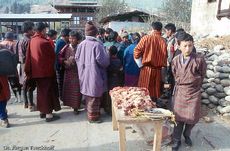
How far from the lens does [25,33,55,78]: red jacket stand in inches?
206

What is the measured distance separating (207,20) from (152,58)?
7.72 meters

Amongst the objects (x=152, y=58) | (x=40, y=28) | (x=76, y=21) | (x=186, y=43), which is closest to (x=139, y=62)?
(x=152, y=58)

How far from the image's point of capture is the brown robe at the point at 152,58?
525 cm

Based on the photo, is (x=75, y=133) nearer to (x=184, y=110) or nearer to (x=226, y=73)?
(x=184, y=110)

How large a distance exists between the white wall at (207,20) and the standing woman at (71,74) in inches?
255

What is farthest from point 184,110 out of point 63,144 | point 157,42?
point 63,144

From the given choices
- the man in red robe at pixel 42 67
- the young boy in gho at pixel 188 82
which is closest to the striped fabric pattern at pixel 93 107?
the man in red robe at pixel 42 67

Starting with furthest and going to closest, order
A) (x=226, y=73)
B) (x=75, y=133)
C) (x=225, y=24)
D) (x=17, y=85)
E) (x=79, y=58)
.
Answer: (x=225, y=24), (x=17, y=85), (x=226, y=73), (x=79, y=58), (x=75, y=133)

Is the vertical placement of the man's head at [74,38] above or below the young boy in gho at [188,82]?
above

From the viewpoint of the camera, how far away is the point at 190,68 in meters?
4.07

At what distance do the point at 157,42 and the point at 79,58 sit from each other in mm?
1499

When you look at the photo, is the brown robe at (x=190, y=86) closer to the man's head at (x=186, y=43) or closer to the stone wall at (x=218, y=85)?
the man's head at (x=186, y=43)

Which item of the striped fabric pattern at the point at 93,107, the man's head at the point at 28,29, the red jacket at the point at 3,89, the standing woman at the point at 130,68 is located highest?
the man's head at the point at 28,29

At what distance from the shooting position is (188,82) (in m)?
4.07
